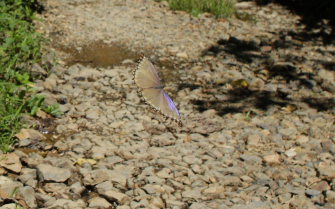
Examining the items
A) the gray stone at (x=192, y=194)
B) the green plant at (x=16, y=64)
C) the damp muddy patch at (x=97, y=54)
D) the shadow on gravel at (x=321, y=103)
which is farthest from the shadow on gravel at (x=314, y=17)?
the gray stone at (x=192, y=194)

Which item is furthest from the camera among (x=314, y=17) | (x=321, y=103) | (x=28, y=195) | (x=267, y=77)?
(x=314, y=17)

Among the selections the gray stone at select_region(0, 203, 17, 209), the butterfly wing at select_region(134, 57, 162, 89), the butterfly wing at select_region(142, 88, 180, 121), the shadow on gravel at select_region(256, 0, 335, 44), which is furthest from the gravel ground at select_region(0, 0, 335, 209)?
the butterfly wing at select_region(134, 57, 162, 89)

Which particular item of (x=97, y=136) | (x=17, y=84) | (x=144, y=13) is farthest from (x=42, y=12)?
(x=97, y=136)

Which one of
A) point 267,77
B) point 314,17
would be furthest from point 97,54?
point 314,17

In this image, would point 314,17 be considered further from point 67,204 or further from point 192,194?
point 67,204

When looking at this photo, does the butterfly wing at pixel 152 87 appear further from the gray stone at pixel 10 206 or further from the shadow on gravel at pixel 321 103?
the shadow on gravel at pixel 321 103

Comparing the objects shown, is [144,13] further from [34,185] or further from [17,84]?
[34,185]

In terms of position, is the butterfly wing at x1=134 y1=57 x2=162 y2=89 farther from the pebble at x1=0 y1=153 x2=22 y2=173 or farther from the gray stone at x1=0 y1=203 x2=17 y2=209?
the gray stone at x1=0 y1=203 x2=17 y2=209

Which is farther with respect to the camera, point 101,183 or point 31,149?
point 31,149
